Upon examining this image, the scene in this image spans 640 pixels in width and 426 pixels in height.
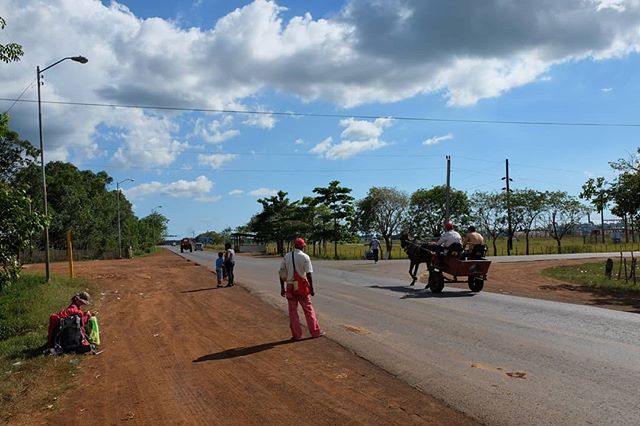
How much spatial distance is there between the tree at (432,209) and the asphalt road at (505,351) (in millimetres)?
54796

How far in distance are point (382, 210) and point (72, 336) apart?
60.8m

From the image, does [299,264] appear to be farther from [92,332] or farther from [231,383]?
[92,332]

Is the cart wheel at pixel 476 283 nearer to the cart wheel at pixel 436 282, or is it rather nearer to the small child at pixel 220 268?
the cart wheel at pixel 436 282

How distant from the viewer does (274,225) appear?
70.2 m

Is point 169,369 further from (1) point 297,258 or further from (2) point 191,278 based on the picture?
(2) point 191,278

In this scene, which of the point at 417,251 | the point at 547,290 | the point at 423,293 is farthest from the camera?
the point at 547,290

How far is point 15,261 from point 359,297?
886 centimetres

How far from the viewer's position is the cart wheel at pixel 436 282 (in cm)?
1695

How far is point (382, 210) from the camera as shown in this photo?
229 ft

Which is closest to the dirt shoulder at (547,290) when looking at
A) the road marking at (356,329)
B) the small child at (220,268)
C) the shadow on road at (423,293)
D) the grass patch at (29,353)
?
the shadow on road at (423,293)

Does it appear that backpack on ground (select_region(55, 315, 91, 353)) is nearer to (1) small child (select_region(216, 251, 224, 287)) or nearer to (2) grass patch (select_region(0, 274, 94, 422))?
(2) grass patch (select_region(0, 274, 94, 422))

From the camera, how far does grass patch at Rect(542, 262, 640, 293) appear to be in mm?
19469

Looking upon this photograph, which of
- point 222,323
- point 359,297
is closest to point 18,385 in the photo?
point 222,323

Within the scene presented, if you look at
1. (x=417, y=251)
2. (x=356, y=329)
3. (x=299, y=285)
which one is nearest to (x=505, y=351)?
(x=356, y=329)
